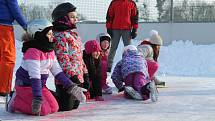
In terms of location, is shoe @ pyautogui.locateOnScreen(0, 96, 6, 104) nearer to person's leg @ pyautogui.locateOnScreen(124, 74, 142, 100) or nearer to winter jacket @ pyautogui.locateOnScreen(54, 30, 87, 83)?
winter jacket @ pyautogui.locateOnScreen(54, 30, 87, 83)

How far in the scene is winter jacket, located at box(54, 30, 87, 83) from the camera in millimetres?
4445

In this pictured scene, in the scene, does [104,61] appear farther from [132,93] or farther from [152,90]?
[152,90]

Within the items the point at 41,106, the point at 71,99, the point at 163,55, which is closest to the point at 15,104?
the point at 41,106

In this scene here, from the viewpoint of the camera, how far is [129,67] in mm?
5430

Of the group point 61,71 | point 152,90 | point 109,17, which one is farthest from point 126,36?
point 61,71

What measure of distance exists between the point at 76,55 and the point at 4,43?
2.85 ft

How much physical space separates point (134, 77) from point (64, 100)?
1.19 metres

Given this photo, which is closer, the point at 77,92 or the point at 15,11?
the point at 77,92

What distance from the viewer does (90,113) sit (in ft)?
14.2

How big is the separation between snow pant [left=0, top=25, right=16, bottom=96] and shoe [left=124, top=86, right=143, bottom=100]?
1.35 metres

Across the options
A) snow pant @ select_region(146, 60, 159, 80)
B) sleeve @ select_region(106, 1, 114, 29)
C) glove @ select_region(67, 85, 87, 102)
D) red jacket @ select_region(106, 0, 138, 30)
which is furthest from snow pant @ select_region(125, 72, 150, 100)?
sleeve @ select_region(106, 1, 114, 29)

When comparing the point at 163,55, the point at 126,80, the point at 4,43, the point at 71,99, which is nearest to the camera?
the point at 71,99

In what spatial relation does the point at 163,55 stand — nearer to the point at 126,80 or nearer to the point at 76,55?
the point at 126,80

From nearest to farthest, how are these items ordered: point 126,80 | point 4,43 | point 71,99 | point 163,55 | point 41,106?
point 41,106 → point 71,99 → point 4,43 → point 126,80 → point 163,55
